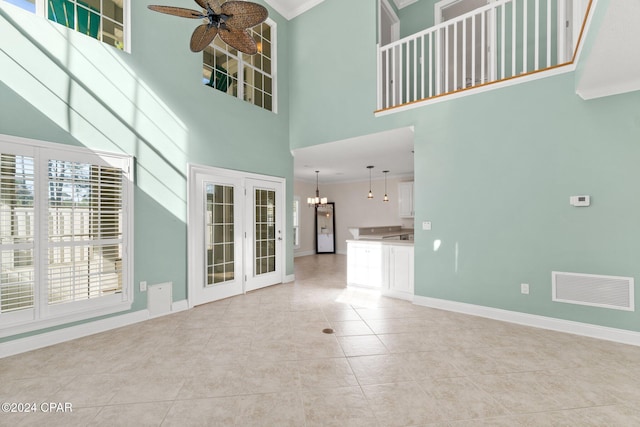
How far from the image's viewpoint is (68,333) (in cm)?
297

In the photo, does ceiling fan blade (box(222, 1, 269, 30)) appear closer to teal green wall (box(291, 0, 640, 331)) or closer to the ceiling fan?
the ceiling fan

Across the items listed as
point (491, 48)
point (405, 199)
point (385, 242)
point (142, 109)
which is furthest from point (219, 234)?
point (405, 199)

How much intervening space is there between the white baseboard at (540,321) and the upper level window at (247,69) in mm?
4364

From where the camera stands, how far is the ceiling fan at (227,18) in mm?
2316

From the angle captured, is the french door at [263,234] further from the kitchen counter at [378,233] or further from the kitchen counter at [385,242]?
the kitchen counter at [385,242]

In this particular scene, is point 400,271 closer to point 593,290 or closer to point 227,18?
point 593,290

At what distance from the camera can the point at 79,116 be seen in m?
3.08

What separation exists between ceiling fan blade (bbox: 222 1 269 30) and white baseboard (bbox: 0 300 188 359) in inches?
134

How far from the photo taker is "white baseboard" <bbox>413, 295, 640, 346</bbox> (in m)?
2.87

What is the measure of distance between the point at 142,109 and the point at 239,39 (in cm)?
177

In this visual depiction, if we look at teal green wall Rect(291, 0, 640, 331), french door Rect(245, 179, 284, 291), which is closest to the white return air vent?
teal green wall Rect(291, 0, 640, 331)

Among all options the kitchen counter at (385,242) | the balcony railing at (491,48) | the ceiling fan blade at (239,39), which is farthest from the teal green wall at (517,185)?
the ceiling fan blade at (239,39)

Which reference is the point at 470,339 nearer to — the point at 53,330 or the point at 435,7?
the point at 53,330

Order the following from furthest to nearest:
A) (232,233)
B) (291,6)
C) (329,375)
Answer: (291,6)
(232,233)
(329,375)
